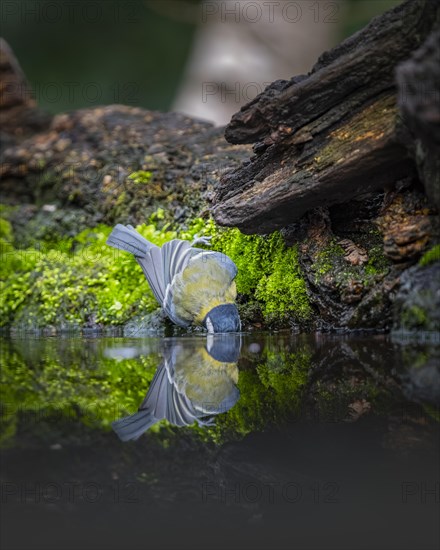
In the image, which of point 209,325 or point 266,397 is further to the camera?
point 209,325

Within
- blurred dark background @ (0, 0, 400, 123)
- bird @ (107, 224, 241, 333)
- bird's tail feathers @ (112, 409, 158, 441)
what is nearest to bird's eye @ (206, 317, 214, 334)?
bird @ (107, 224, 241, 333)

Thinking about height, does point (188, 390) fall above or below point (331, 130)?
below

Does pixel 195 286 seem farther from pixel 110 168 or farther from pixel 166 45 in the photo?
pixel 166 45

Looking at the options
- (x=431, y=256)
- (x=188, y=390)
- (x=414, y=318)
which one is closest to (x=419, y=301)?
(x=414, y=318)

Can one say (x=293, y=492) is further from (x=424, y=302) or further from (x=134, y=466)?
(x=424, y=302)

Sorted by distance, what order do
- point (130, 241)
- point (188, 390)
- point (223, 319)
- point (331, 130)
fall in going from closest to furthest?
point (188, 390), point (331, 130), point (223, 319), point (130, 241)

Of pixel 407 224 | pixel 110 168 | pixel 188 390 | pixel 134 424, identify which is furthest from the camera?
pixel 110 168

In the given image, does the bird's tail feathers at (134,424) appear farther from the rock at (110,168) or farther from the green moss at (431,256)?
the rock at (110,168)
